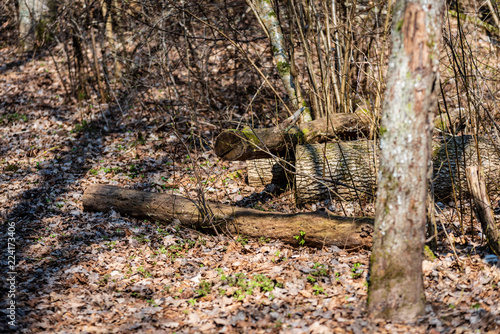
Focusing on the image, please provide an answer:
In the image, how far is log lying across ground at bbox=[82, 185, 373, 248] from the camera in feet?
14.5

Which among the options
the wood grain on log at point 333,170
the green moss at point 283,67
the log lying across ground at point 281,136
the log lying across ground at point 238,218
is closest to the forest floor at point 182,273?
the log lying across ground at point 238,218

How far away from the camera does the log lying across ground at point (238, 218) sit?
14.5 ft

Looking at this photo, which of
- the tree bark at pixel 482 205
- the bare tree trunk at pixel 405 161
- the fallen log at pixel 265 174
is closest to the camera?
the bare tree trunk at pixel 405 161

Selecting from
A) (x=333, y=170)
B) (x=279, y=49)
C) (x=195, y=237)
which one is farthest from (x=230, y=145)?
(x=279, y=49)

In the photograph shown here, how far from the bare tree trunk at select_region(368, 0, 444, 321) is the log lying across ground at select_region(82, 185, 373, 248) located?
1.28 meters

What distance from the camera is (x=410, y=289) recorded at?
2994 mm

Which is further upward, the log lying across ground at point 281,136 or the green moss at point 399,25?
the green moss at point 399,25

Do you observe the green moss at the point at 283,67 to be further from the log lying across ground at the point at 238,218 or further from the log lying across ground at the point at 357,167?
the log lying across ground at the point at 238,218

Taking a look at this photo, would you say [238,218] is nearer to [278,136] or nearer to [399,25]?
[278,136]

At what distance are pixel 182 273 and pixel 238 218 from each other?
1.10 m

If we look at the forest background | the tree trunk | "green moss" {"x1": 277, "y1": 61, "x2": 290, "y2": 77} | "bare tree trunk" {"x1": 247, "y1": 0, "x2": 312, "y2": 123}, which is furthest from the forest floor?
the tree trunk

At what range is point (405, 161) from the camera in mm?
2787

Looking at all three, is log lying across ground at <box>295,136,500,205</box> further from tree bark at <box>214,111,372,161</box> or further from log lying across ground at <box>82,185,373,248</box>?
log lying across ground at <box>82,185,373,248</box>

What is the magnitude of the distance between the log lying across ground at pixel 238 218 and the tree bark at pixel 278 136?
991 mm
